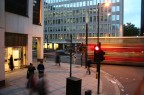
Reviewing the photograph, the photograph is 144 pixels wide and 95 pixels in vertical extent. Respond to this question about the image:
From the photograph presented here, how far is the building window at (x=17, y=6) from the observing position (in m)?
21.7

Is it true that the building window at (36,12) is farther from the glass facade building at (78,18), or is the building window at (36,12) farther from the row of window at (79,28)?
the row of window at (79,28)

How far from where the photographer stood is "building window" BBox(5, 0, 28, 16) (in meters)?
21.7

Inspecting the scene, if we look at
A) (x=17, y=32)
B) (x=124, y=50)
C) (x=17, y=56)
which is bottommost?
(x=17, y=56)

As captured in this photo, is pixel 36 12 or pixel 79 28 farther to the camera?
pixel 79 28

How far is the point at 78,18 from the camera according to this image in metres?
90.2

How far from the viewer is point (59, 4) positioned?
9494 centimetres

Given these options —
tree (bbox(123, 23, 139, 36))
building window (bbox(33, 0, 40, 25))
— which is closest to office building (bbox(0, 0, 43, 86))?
building window (bbox(33, 0, 40, 25))

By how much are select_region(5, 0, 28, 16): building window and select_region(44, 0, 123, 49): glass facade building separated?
177 ft

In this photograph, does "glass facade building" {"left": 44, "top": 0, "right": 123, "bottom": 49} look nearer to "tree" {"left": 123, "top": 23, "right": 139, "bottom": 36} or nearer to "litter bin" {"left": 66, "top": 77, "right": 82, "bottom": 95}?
"tree" {"left": 123, "top": 23, "right": 139, "bottom": 36}

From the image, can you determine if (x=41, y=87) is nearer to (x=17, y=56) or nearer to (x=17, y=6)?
(x=17, y=6)

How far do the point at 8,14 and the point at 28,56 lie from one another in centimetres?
624

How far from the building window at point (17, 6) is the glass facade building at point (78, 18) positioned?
53822mm

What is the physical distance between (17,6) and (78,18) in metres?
67.7

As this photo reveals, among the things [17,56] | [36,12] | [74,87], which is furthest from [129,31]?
[74,87]
